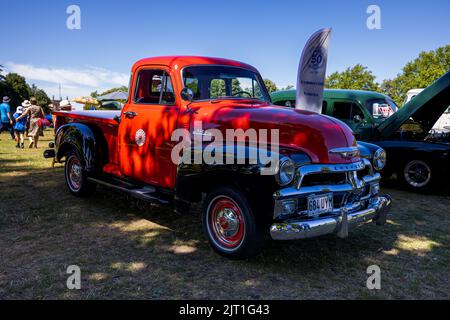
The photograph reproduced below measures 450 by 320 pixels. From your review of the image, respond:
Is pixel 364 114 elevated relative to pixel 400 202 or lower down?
elevated

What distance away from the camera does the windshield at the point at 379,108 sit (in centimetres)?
881

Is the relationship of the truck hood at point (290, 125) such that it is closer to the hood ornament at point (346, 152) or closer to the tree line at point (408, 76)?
the hood ornament at point (346, 152)

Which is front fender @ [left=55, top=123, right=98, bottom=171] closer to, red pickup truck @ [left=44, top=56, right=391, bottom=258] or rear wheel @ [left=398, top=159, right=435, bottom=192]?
red pickup truck @ [left=44, top=56, right=391, bottom=258]

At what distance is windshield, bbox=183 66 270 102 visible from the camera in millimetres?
4562

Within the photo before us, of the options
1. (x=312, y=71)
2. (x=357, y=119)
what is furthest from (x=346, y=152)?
(x=357, y=119)

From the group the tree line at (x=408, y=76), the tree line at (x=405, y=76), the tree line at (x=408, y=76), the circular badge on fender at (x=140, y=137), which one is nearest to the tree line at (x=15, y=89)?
the tree line at (x=405, y=76)

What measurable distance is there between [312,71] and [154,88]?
11.1ft

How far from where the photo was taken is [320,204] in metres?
3.45

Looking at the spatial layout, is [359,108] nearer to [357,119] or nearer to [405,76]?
[357,119]

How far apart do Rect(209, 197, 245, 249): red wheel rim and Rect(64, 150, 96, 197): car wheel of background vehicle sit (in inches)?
106

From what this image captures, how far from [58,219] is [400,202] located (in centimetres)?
546
